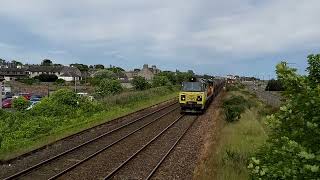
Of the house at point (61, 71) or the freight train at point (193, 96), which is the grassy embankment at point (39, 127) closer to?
the freight train at point (193, 96)

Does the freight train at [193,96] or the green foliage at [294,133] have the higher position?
the green foliage at [294,133]

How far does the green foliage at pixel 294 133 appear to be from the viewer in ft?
13.0

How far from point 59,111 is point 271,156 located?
2863cm

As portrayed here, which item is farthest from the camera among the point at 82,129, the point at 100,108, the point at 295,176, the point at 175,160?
the point at 100,108

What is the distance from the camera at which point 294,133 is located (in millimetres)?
Answer: 4473

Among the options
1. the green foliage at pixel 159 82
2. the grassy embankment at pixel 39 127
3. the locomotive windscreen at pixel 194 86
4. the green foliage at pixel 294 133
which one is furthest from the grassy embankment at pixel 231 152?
the green foliage at pixel 159 82

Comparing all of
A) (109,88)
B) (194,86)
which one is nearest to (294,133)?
(194,86)

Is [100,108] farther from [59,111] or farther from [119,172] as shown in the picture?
[119,172]

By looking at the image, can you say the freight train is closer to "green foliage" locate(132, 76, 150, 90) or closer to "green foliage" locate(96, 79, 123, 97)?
"green foliage" locate(96, 79, 123, 97)

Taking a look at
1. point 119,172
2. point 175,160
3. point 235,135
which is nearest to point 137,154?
point 175,160

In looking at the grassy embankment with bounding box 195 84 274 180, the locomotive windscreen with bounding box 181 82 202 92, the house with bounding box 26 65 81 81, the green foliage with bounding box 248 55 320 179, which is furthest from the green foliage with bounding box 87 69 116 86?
the green foliage with bounding box 248 55 320 179

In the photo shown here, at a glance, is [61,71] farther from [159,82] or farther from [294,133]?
[294,133]

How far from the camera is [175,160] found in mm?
16281

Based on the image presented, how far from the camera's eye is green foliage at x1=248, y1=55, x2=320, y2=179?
395 centimetres
